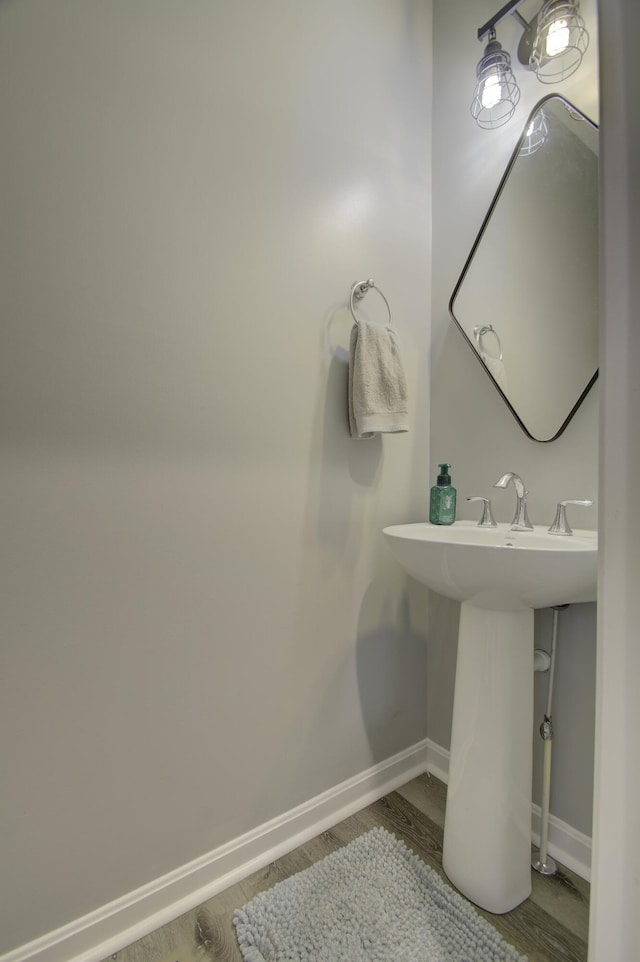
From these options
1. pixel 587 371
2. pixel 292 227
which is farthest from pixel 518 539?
pixel 292 227

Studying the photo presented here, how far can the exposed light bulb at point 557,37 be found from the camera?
3.72 ft

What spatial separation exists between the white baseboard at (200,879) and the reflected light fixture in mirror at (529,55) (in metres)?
2.08

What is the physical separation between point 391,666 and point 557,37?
6.04 feet

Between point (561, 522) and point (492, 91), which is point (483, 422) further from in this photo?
point (492, 91)

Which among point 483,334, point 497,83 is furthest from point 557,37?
point 483,334

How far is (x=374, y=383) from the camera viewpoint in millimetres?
1281

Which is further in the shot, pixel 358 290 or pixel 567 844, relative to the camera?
pixel 358 290

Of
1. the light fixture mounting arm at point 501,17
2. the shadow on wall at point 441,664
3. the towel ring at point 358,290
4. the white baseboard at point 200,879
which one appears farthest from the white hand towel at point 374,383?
the white baseboard at point 200,879

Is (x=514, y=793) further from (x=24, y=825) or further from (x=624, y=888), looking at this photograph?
(x=24, y=825)

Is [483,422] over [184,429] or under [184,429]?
over

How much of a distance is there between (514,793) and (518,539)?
606mm

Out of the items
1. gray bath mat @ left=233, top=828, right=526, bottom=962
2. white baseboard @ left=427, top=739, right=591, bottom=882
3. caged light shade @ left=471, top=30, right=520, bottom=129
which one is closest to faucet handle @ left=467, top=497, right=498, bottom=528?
white baseboard @ left=427, top=739, right=591, bottom=882

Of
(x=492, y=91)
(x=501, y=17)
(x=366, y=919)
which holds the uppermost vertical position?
(x=501, y=17)

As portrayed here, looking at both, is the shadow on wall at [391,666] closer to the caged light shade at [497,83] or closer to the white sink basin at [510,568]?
the white sink basin at [510,568]
